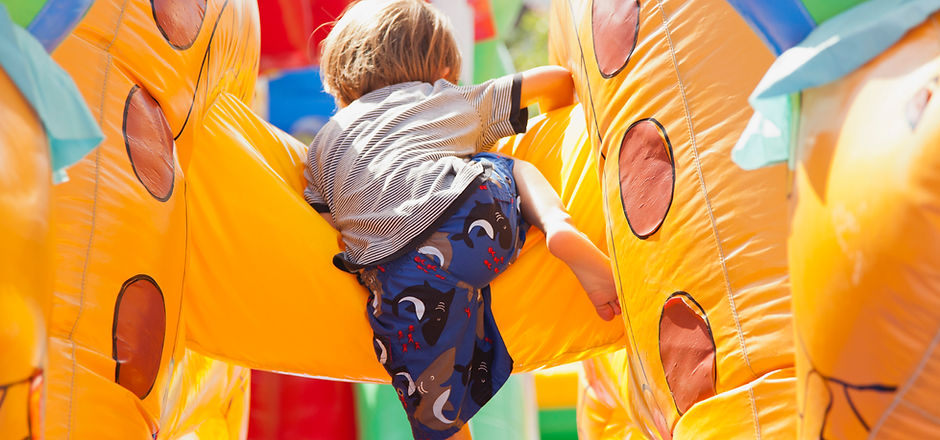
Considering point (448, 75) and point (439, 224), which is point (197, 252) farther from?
point (448, 75)

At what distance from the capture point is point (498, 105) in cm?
114

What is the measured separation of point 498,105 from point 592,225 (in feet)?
0.74

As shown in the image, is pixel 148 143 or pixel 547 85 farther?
pixel 547 85

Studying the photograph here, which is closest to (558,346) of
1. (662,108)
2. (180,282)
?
(662,108)

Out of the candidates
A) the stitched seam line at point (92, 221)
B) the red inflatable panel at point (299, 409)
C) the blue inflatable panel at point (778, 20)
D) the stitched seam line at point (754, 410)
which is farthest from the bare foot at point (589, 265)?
the red inflatable panel at point (299, 409)

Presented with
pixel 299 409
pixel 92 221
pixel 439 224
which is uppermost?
pixel 92 221

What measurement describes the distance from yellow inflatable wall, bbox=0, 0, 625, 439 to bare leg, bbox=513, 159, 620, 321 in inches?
1.6

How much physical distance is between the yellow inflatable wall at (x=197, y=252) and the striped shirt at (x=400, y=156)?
0.04 metres

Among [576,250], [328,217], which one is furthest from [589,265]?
[328,217]

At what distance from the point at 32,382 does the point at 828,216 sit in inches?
20.2

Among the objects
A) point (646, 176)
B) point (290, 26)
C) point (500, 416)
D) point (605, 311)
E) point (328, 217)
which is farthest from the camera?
point (290, 26)

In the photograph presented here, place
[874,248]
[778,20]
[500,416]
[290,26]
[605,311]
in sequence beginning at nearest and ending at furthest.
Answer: [874,248] < [778,20] < [605,311] < [500,416] < [290,26]

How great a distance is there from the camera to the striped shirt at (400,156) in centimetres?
100

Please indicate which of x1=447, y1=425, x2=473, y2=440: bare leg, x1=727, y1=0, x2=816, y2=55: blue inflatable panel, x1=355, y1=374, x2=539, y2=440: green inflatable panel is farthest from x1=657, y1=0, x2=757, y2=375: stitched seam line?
x1=355, y1=374, x2=539, y2=440: green inflatable panel
